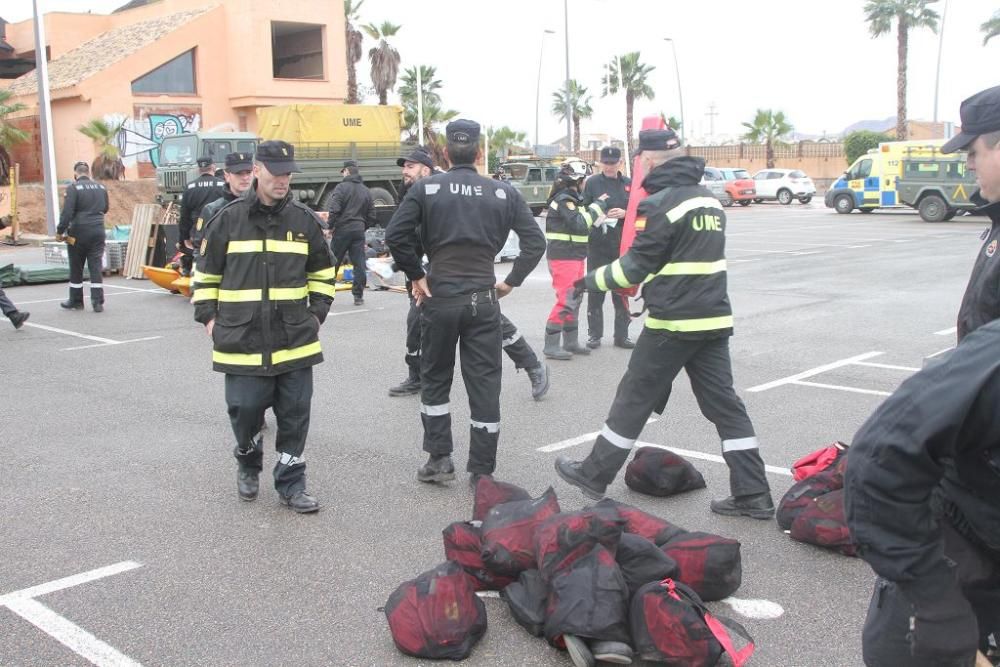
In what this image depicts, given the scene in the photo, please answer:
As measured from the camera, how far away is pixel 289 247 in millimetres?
5305

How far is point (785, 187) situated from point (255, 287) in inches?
1588

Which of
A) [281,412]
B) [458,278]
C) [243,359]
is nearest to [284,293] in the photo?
[243,359]

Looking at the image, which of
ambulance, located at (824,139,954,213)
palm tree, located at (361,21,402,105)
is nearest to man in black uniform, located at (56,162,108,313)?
ambulance, located at (824,139,954,213)

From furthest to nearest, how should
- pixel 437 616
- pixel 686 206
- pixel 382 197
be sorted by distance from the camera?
pixel 382 197
pixel 686 206
pixel 437 616

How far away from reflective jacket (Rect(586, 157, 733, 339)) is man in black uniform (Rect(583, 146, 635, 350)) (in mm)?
4348

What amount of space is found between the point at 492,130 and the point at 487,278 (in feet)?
177

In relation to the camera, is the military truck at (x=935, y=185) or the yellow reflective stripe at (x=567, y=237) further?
the military truck at (x=935, y=185)

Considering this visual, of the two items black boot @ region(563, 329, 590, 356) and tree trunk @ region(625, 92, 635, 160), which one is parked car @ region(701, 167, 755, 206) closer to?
tree trunk @ region(625, 92, 635, 160)

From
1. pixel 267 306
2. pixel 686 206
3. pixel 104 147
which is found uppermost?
pixel 104 147

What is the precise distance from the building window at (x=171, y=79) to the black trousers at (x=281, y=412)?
33.9m

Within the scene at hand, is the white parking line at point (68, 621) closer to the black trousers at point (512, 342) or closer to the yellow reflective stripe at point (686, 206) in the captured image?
the yellow reflective stripe at point (686, 206)

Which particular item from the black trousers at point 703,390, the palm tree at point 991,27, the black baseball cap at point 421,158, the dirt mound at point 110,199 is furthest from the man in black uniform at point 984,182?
the palm tree at point 991,27

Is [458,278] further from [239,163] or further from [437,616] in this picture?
[437,616]

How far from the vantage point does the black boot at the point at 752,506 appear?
16.8ft
